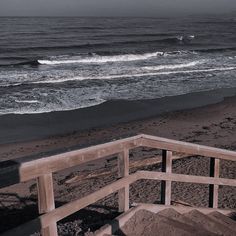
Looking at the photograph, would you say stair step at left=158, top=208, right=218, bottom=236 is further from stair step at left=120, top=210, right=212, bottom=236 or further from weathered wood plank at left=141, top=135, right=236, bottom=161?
weathered wood plank at left=141, top=135, right=236, bottom=161

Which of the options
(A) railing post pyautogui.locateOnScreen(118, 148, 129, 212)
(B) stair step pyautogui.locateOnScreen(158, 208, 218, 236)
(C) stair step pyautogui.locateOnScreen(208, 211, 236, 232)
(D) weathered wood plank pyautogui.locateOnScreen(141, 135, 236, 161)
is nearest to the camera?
(A) railing post pyautogui.locateOnScreen(118, 148, 129, 212)

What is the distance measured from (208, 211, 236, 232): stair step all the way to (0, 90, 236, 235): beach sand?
3.93 ft

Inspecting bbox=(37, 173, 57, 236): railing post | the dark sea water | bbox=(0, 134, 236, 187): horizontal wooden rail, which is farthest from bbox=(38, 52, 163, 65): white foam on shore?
bbox=(37, 173, 57, 236): railing post

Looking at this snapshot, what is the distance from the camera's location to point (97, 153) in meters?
3.32

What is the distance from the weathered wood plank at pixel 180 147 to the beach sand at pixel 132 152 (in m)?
0.19

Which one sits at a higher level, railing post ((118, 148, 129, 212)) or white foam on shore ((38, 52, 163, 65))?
railing post ((118, 148, 129, 212))

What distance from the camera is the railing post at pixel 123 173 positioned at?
3.78 meters

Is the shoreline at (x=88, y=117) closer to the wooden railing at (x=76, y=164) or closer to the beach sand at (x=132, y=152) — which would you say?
the beach sand at (x=132, y=152)

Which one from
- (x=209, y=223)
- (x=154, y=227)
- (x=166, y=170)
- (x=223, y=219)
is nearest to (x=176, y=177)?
(x=166, y=170)

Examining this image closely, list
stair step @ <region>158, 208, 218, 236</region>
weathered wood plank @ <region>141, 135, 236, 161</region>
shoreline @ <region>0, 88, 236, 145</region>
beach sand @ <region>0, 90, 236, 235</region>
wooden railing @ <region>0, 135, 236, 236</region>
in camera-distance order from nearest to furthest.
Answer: wooden railing @ <region>0, 135, 236, 236</region>, weathered wood plank @ <region>141, 135, 236, 161</region>, stair step @ <region>158, 208, 218, 236</region>, beach sand @ <region>0, 90, 236, 235</region>, shoreline @ <region>0, 88, 236, 145</region>

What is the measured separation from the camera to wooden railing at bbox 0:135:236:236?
266 cm

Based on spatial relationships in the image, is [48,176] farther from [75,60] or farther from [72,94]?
[75,60]

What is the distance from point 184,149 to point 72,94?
1677 centimetres

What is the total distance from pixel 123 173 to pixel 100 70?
82.1ft
